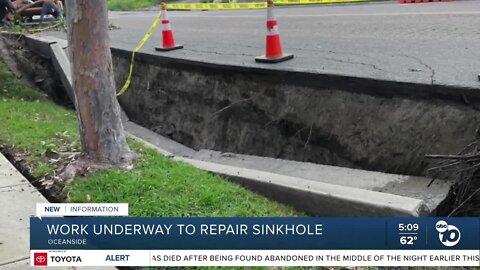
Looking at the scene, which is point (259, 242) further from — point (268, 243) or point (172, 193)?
point (172, 193)

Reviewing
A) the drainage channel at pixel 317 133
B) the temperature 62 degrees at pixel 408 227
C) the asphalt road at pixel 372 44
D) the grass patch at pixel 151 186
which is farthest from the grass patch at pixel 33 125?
the temperature 62 degrees at pixel 408 227

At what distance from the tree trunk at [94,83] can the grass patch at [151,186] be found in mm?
269

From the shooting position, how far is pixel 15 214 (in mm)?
4230

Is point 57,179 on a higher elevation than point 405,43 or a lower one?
lower

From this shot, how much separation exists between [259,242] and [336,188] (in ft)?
3.34

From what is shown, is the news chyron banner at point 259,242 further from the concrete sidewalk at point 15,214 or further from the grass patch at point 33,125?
the grass patch at point 33,125

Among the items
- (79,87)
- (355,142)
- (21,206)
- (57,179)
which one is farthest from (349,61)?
(21,206)

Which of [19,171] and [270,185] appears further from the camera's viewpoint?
[19,171]

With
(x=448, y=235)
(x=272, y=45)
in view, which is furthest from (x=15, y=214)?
(x=272, y=45)

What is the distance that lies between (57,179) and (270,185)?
1.93 m

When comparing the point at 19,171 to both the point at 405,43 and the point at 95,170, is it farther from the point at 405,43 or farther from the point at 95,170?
the point at 405,43

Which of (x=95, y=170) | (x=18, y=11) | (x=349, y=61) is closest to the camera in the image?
(x=95, y=170)

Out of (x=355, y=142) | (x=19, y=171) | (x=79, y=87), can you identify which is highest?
(x=79, y=87)

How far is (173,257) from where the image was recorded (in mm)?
3268
